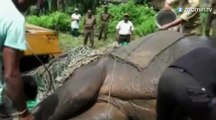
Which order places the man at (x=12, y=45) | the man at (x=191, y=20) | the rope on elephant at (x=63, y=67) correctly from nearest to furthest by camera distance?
1. the man at (x=12, y=45)
2. the rope on elephant at (x=63, y=67)
3. the man at (x=191, y=20)

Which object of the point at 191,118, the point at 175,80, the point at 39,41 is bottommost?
the point at 39,41

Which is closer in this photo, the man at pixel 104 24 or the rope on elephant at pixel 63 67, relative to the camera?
the rope on elephant at pixel 63 67

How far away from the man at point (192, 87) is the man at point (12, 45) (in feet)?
3.02

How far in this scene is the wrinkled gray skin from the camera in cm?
488

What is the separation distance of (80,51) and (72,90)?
2.76ft

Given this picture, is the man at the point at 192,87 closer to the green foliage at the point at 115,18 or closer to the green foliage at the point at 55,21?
the green foliage at the point at 115,18

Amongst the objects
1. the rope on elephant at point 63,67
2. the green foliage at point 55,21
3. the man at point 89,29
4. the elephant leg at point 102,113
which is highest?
the rope on elephant at point 63,67

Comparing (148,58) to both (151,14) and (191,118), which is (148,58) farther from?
(151,14)

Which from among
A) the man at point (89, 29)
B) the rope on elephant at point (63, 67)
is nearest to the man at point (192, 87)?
the rope on elephant at point (63, 67)

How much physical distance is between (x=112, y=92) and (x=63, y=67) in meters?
0.92

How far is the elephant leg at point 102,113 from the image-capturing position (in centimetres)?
499

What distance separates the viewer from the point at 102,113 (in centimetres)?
504

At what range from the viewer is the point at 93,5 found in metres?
33.7

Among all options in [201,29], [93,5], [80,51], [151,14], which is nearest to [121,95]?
[80,51]
